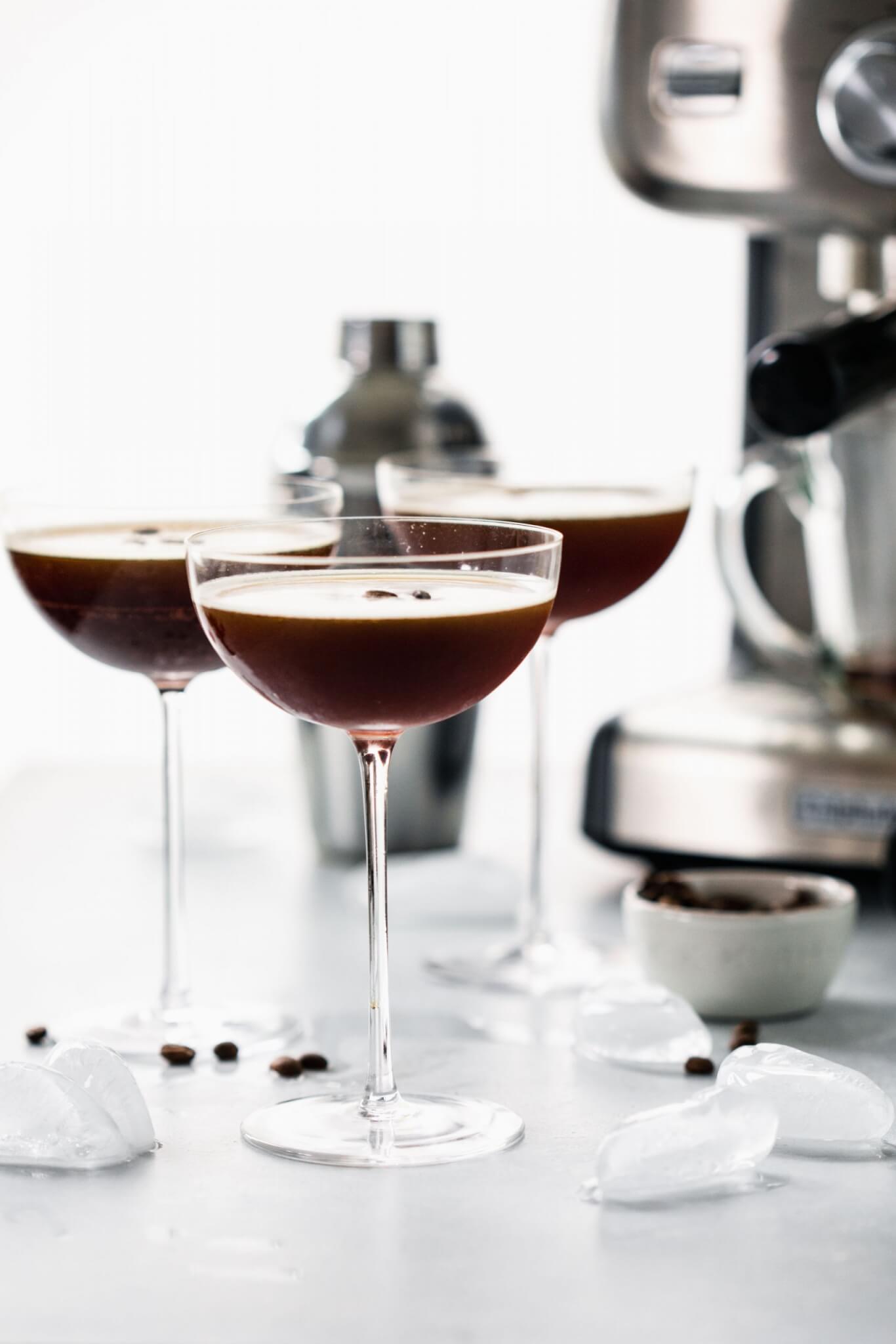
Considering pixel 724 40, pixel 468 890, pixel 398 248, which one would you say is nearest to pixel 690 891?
pixel 468 890

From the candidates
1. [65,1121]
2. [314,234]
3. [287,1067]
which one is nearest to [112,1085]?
[65,1121]

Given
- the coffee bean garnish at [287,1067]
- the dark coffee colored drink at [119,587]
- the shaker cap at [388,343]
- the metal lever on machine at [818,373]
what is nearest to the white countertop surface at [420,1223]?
the coffee bean garnish at [287,1067]

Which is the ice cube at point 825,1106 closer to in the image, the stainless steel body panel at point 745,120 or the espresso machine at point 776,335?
the espresso machine at point 776,335

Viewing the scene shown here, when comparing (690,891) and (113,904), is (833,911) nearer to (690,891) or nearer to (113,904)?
(690,891)

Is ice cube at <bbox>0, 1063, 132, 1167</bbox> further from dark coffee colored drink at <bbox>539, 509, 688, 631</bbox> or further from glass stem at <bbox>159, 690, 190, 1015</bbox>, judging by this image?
dark coffee colored drink at <bbox>539, 509, 688, 631</bbox>

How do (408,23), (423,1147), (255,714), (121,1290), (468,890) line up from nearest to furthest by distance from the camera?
(121,1290), (423,1147), (468,890), (408,23), (255,714)

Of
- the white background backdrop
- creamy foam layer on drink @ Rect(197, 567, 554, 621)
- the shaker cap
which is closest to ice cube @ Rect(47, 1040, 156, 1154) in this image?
creamy foam layer on drink @ Rect(197, 567, 554, 621)
